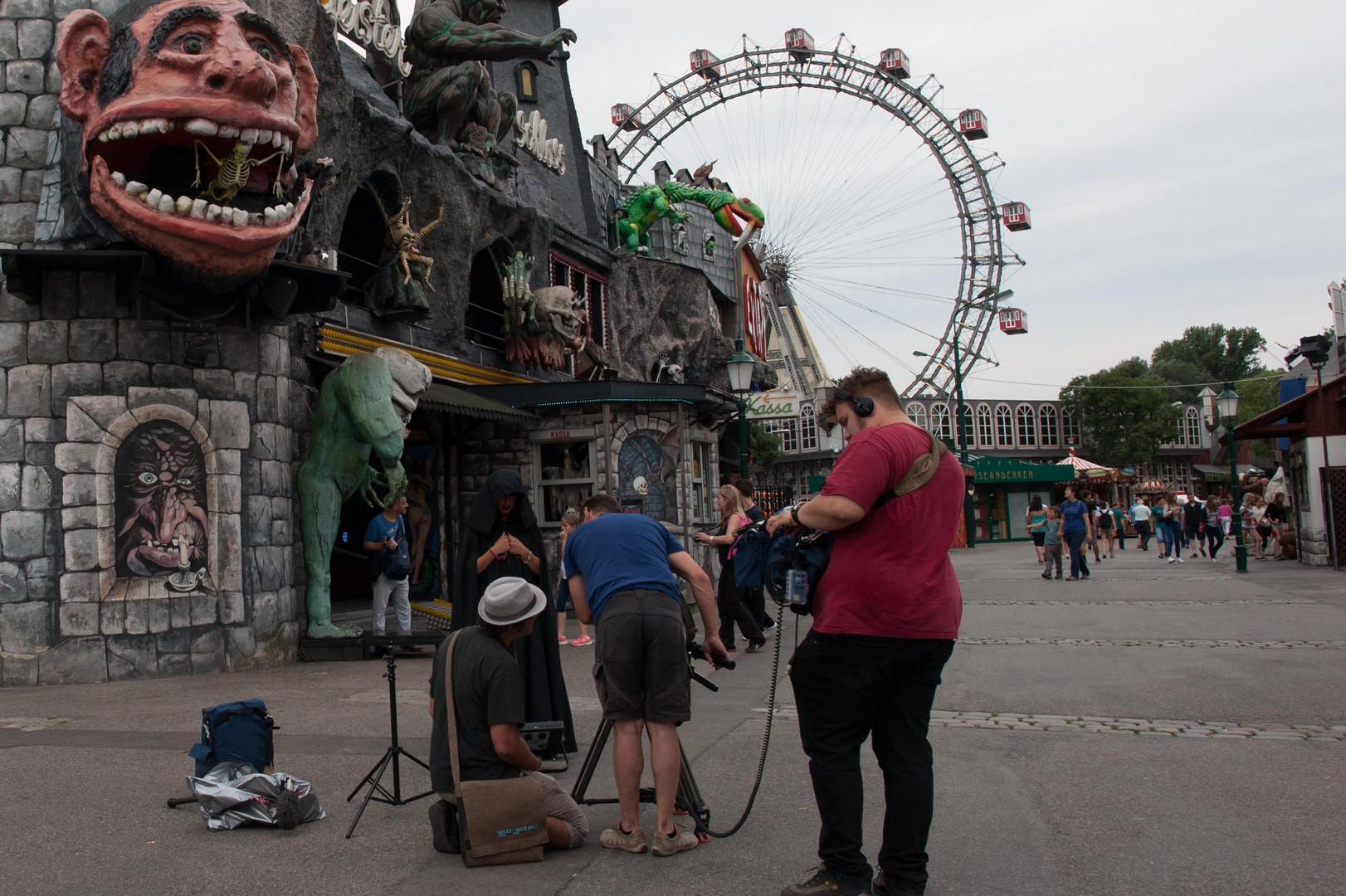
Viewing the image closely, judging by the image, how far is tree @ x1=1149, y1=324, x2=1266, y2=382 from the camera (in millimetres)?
103500

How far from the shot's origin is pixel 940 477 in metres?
4.39

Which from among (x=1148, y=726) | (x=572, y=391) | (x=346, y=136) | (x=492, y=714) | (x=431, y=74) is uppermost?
(x=431, y=74)

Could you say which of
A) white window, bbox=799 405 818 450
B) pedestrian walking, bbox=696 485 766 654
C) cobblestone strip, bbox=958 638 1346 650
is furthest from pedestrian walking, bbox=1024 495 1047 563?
white window, bbox=799 405 818 450

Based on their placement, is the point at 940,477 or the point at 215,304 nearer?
the point at 940,477

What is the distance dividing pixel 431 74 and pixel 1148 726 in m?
12.9

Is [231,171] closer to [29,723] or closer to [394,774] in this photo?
[29,723]

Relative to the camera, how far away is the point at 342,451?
11922mm

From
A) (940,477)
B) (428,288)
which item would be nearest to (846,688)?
(940,477)

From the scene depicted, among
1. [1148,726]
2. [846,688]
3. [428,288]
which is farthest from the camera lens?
[428,288]

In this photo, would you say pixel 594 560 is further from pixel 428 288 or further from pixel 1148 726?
pixel 428 288

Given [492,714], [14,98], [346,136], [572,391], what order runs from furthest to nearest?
[572,391], [346,136], [14,98], [492,714]

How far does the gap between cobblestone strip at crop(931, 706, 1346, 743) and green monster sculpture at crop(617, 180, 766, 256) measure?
59.9 ft

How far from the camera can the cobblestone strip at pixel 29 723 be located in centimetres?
794

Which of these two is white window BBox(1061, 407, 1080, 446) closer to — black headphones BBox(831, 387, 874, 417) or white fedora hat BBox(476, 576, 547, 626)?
black headphones BBox(831, 387, 874, 417)
